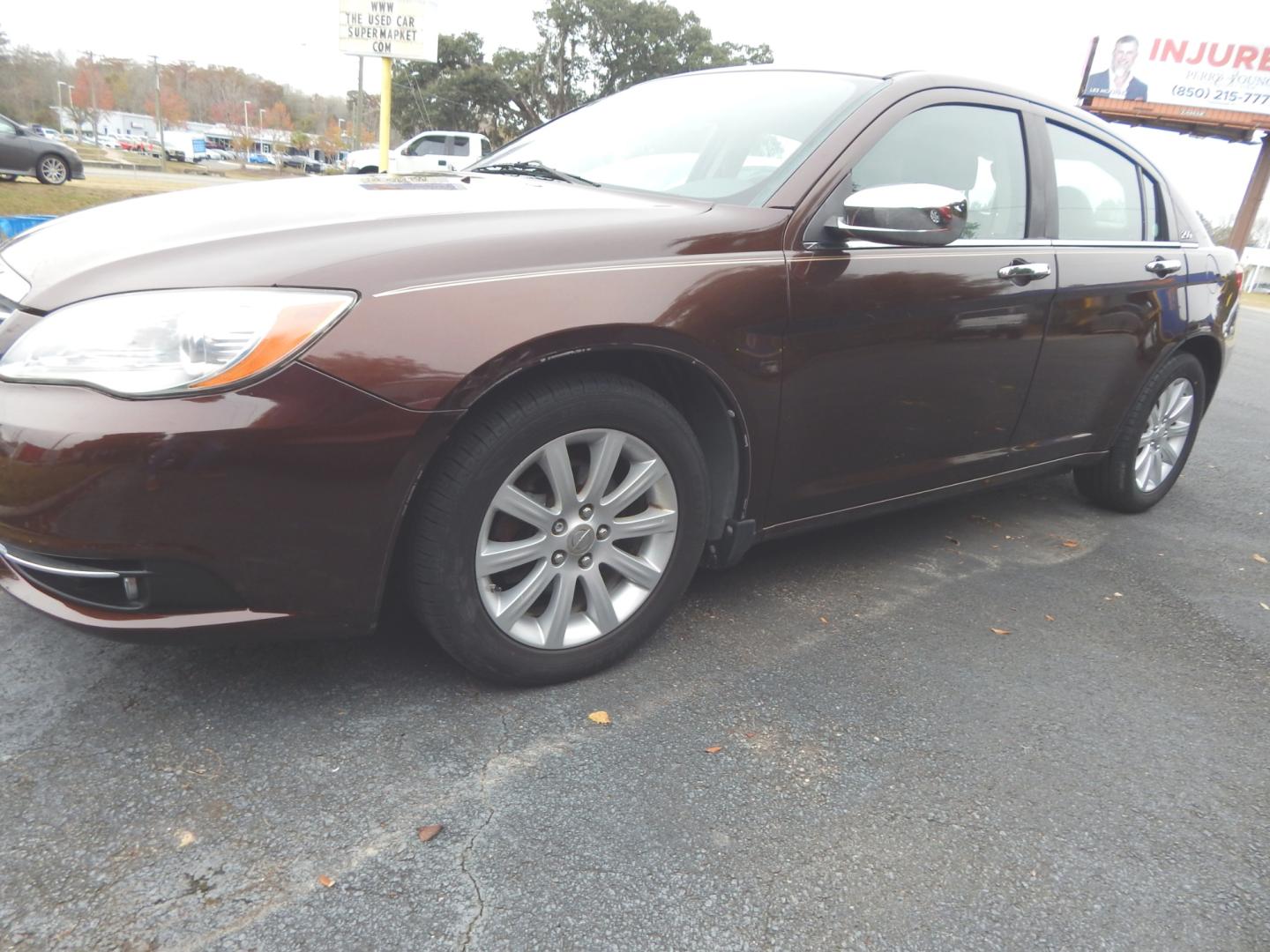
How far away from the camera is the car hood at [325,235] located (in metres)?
1.85

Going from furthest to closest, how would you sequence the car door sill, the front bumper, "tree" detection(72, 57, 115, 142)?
1. "tree" detection(72, 57, 115, 142)
2. the car door sill
3. the front bumper

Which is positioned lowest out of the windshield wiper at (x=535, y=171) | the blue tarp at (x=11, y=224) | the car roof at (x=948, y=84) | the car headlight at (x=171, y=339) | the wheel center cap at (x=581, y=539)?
the wheel center cap at (x=581, y=539)

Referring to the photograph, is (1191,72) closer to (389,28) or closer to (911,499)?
(389,28)

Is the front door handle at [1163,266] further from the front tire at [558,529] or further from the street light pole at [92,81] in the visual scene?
the street light pole at [92,81]

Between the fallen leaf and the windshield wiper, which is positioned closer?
the fallen leaf

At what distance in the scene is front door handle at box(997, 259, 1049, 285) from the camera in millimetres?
2955

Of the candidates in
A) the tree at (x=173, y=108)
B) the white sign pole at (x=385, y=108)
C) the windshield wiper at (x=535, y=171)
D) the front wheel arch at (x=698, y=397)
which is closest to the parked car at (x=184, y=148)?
the tree at (x=173, y=108)

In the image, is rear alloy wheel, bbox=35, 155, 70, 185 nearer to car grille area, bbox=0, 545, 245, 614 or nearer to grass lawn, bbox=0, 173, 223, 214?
grass lawn, bbox=0, 173, 223, 214

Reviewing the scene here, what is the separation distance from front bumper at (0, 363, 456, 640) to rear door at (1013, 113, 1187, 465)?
233 centimetres

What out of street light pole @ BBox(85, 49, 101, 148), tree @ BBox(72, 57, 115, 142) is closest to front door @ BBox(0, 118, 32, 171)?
tree @ BBox(72, 57, 115, 142)

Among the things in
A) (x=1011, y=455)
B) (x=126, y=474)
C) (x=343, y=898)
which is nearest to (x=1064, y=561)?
(x=1011, y=455)

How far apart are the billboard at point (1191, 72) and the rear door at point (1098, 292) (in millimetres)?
44282

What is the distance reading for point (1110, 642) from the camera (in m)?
2.91

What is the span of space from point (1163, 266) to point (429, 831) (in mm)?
3430
